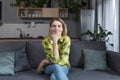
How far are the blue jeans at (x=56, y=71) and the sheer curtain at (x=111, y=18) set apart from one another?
7.02ft

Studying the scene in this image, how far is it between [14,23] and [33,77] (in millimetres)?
5293

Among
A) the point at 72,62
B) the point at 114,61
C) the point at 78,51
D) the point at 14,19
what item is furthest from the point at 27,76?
the point at 14,19

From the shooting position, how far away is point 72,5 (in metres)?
7.56

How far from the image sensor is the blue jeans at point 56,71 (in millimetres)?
2531

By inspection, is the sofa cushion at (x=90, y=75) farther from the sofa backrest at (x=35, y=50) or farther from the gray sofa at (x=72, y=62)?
the sofa backrest at (x=35, y=50)

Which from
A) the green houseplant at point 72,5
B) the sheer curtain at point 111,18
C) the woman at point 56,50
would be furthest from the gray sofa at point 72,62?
the green houseplant at point 72,5

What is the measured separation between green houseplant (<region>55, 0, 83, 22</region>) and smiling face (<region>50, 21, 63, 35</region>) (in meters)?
4.52

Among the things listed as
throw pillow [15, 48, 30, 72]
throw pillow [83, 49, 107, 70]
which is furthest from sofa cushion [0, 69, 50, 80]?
throw pillow [83, 49, 107, 70]

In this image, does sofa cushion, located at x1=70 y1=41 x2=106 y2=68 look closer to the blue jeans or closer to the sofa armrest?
the sofa armrest

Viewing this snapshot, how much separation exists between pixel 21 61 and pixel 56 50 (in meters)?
0.51

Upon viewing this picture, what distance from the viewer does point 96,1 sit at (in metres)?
6.41

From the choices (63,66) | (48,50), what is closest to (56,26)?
(48,50)

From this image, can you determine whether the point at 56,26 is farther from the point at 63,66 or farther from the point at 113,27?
the point at 113,27

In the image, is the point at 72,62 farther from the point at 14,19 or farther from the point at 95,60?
the point at 14,19
